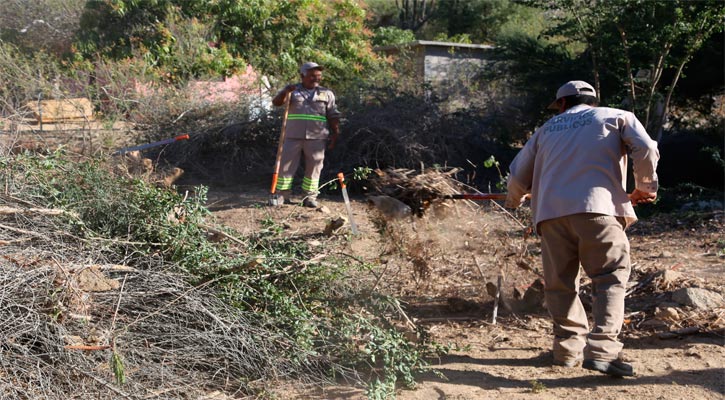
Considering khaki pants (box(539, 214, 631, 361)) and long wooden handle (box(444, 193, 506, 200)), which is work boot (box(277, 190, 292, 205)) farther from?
khaki pants (box(539, 214, 631, 361))

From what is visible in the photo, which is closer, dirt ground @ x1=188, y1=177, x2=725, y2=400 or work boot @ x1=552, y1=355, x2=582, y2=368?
dirt ground @ x1=188, y1=177, x2=725, y2=400

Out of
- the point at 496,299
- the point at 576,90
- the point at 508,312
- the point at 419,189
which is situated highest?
the point at 576,90

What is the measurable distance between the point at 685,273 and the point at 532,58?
6.18m

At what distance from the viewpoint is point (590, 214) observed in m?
4.13

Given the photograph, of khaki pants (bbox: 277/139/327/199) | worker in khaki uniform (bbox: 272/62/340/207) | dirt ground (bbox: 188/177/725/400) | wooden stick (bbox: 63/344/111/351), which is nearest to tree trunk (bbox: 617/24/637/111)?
dirt ground (bbox: 188/177/725/400)

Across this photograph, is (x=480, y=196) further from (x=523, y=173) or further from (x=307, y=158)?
(x=307, y=158)

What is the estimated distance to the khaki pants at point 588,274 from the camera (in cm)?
411

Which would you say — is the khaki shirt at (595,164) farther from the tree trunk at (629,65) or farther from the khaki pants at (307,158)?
the tree trunk at (629,65)

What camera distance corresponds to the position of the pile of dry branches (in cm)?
357

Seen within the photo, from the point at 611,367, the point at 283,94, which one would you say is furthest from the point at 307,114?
the point at 611,367

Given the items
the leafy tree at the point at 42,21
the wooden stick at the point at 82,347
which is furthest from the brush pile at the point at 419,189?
the leafy tree at the point at 42,21

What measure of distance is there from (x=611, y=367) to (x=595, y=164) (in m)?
1.09

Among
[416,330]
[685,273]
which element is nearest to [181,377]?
[416,330]

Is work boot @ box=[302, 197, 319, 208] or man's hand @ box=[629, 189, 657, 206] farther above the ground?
man's hand @ box=[629, 189, 657, 206]
